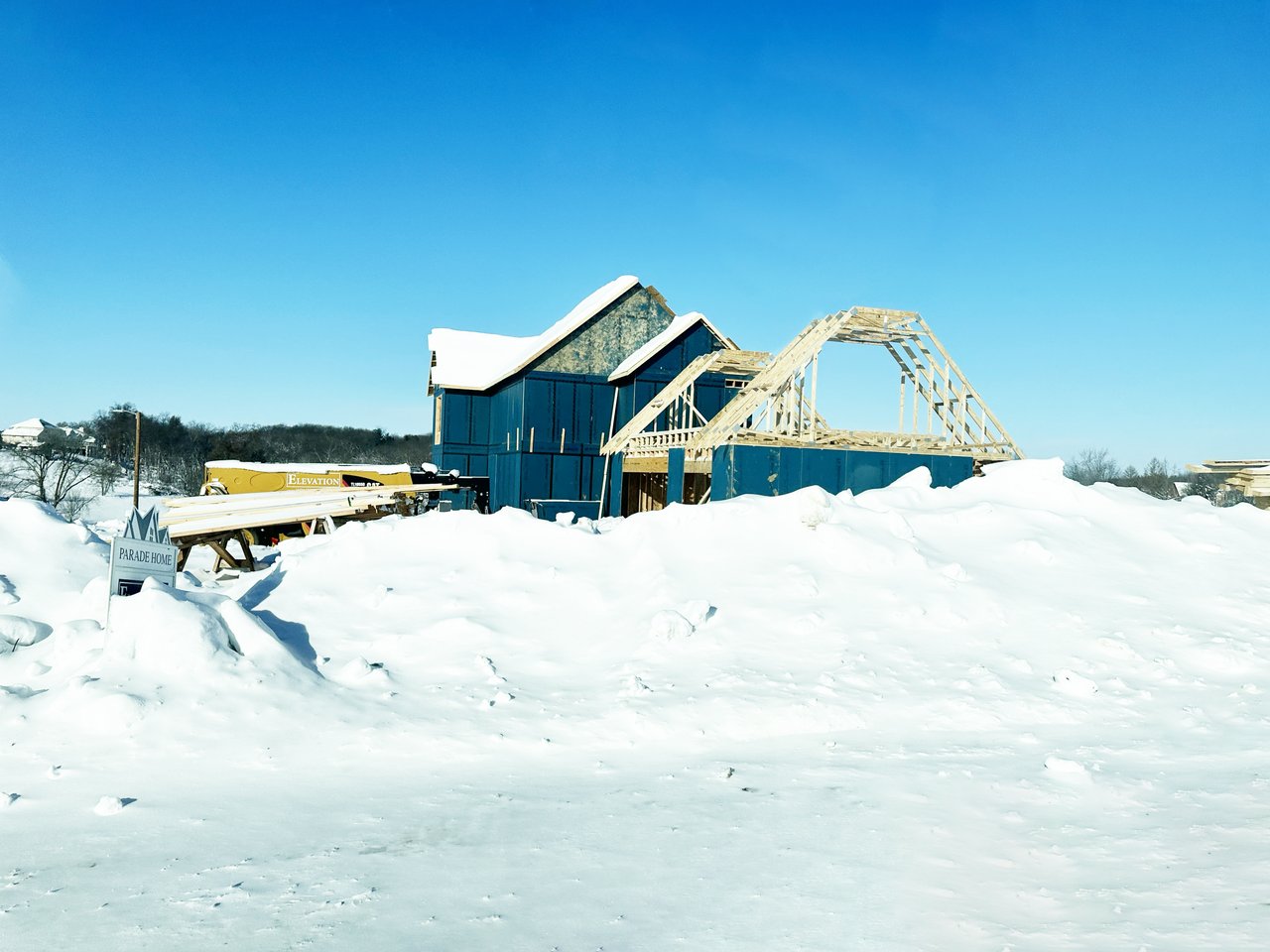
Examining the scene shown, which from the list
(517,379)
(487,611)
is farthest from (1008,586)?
(517,379)

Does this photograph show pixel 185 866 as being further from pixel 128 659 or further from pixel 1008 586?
pixel 1008 586

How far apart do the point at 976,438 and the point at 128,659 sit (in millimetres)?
19470

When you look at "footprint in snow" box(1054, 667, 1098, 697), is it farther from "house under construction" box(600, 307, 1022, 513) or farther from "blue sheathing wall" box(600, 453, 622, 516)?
"blue sheathing wall" box(600, 453, 622, 516)

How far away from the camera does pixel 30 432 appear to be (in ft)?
216

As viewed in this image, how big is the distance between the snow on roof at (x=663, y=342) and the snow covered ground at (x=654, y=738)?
17.4 meters

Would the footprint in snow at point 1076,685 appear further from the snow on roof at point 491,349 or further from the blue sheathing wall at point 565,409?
the snow on roof at point 491,349

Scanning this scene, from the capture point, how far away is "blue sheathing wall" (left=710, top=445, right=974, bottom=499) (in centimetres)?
2003

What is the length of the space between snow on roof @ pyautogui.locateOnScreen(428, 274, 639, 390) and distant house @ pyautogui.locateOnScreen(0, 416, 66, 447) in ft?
121

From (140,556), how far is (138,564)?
3.4 inches

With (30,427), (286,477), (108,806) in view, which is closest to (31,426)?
(30,427)

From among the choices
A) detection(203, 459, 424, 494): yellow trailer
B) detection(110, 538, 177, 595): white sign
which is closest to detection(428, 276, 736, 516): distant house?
detection(203, 459, 424, 494): yellow trailer

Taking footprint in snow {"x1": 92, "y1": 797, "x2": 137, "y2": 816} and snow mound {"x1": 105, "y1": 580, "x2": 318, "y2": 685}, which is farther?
snow mound {"x1": 105, "y1": 580, "x2": 318, "y2": 685}

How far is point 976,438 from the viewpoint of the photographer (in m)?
21.7

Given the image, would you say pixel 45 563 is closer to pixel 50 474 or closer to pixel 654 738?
pixel 654 738
